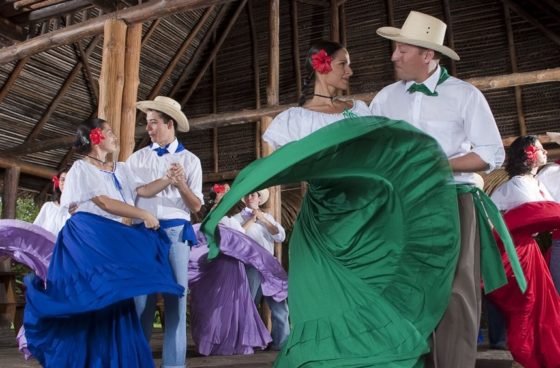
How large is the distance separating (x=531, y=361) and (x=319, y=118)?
1.91 m

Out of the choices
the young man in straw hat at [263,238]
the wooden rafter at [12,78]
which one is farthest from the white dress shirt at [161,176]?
the wooden rafter at [12,78]

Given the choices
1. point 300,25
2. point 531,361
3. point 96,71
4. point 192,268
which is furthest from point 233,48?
point 531,361

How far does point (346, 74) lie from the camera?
2359mm

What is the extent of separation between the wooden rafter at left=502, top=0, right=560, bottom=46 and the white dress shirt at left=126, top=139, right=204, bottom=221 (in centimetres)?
709

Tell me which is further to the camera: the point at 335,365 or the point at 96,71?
the point at 96,71

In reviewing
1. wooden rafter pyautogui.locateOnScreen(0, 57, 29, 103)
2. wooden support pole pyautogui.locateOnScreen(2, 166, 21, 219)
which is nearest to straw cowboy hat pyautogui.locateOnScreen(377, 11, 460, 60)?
wooden rafter pyautogui.locateOnScreen(0, 57, 29, 103)

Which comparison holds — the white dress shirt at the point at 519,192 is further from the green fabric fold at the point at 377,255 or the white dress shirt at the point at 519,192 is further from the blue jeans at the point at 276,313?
→ the blue jeans at the point at 276,313

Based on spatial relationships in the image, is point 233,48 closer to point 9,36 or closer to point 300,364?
point 9,36

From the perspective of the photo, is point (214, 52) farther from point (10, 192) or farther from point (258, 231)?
point (258, 231)

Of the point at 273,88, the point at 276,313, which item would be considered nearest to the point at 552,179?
the point at 276,313

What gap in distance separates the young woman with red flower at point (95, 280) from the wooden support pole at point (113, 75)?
7.05 feet

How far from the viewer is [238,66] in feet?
35.3

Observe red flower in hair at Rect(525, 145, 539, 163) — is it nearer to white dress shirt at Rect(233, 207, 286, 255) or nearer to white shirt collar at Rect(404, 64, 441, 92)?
white shirt collar at Rect(404, 64, 441, 92)

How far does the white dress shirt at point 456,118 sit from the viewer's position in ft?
6.71
